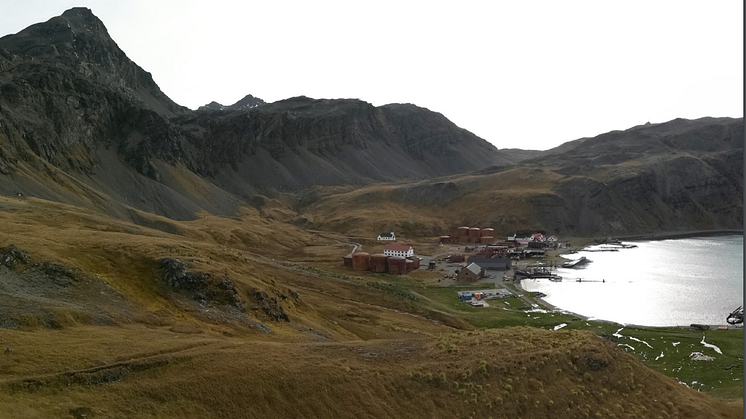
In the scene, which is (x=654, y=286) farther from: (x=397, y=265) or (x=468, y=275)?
(x=397, y=265)

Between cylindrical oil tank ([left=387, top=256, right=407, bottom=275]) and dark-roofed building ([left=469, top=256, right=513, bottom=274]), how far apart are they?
17918mm

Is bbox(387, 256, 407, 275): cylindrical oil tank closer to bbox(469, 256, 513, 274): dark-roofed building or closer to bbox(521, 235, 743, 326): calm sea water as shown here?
bbox(469, 256, 513, 274): dark-roofed building

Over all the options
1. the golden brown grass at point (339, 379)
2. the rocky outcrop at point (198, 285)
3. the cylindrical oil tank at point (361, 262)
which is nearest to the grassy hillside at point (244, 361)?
the golden brown grass at point (339, 379)

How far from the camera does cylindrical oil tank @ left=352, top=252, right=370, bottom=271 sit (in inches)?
4978

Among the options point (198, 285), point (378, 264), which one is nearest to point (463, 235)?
point (378, 264)

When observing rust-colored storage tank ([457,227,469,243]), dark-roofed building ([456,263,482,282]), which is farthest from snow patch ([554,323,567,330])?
rust-colored storage tank ([457,227,469,243])

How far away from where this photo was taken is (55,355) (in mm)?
29875

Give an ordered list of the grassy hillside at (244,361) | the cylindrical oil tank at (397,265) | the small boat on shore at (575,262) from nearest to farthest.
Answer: the grassy hillside at (244,361) → the cylindrical oil tank at (397,265) → the small boat on shore at (575,262)

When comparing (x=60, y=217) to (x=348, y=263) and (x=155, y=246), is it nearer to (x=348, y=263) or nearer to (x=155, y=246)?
(x=155, y=246)

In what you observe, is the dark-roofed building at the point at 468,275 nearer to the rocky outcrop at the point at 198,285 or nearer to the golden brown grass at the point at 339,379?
the rocky outcrop at the point at 198,285

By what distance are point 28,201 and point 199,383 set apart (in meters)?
86.4

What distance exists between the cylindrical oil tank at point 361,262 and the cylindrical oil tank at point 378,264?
3.29 ft

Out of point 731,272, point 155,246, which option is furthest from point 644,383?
point 731,272

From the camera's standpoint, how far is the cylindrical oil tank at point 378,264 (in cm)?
12557
